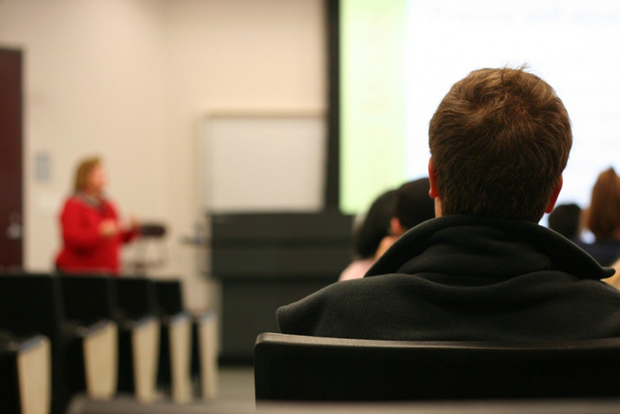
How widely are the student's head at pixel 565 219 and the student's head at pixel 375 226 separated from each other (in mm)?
839

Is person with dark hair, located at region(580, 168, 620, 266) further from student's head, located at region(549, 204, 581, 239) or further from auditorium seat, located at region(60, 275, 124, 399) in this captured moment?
auditorium seat, located at region(60, 275, 124, 399)

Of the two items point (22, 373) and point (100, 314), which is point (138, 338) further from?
point (22, 373)

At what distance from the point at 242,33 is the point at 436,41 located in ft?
6.67

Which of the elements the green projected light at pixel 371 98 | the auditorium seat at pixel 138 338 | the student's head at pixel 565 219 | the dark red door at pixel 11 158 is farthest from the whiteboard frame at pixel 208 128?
the student's head at pixel 565 219

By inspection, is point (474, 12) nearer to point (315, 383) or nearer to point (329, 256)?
point (329, 256)

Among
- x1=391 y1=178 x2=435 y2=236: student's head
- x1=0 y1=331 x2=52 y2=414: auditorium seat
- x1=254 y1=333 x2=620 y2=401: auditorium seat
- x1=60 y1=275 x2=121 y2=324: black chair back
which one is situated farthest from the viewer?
x1=60 y1=275 x2=121 y2=324: black chair back

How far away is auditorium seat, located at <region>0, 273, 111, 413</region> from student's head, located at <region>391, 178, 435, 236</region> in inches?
68.7

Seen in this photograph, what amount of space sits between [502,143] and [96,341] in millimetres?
A: 2602

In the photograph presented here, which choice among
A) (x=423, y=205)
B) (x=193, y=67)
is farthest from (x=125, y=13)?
(x=423, y=205)

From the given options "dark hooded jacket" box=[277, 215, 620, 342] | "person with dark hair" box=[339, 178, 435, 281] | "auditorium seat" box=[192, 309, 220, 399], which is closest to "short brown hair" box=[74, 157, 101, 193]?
"auditorium seat" box=[192, 309, 220, 399]

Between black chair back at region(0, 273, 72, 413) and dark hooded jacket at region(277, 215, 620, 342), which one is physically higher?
dark hooded jacket at region(277, 215, 620, 342)

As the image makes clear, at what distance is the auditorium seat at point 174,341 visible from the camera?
3633 millimetres

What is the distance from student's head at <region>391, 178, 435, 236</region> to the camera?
1.58 m

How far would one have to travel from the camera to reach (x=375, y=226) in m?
2.02
